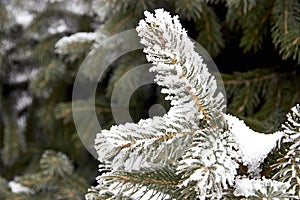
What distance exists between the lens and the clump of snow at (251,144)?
0.70 m

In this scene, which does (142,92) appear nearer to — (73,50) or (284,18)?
(73,50)

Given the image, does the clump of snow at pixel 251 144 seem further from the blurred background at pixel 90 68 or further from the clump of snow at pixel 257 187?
the blurred background at pixel 90 68

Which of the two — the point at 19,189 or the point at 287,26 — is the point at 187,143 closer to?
the point at 287,26

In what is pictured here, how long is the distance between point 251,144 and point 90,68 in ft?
3.00

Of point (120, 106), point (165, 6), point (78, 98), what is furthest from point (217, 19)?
point (78, 98)

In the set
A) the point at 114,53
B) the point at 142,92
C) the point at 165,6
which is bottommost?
the point at 142,92

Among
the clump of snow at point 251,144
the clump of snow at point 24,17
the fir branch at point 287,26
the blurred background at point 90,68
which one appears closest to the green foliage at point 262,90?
the blurred background at point 90,68

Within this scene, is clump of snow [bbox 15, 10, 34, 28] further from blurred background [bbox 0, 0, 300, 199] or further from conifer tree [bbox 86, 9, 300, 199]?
conifer tree [bbox 86, 9, 300, 199]

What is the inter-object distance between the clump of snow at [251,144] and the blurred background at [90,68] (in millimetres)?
420

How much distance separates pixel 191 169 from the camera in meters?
0.61

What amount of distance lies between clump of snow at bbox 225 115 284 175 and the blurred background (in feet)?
1.38

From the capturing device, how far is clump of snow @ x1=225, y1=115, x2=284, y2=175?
702 mm

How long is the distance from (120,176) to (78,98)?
4.23ft

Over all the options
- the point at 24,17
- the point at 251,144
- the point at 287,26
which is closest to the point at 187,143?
the point at 251,144
